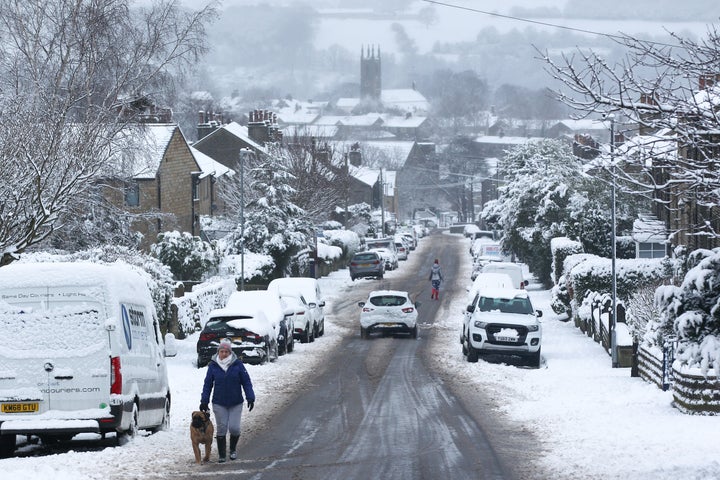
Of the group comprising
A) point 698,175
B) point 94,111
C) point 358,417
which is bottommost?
point 358,417

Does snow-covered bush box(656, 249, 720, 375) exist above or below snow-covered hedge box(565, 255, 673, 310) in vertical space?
above

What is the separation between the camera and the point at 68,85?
33.1 m

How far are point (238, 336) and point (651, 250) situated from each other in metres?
28.9

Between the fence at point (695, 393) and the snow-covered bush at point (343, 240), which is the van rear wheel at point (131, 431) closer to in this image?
the fence at point (695, 393)

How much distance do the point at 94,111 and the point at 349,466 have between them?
66.9ft

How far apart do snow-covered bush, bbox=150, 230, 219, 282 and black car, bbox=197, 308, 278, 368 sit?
16.1 metres

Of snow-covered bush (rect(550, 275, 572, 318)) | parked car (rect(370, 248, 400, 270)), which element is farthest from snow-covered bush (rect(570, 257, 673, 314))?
parked car (rect(370, 248, 400, 270))

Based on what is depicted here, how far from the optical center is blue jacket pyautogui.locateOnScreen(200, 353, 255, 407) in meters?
15.4

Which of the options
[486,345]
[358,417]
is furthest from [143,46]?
[358,417]

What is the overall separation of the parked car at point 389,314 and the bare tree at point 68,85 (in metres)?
9.08

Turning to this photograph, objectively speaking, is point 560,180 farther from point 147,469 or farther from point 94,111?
point 147,469

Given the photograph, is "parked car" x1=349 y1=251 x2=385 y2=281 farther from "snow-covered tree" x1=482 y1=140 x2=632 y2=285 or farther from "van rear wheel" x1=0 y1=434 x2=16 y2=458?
"van rear wheel" x1=0 y1=434 x2=16 y2=458

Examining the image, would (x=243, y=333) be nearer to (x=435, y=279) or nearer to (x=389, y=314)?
(x=389, y=314)

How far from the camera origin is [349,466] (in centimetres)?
1488
